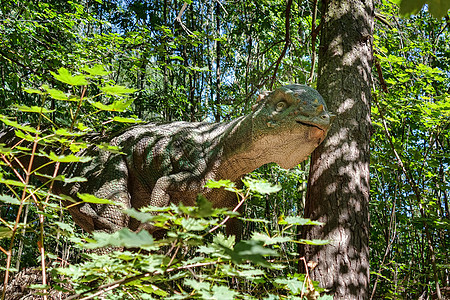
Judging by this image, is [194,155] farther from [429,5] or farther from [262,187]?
[429,5]

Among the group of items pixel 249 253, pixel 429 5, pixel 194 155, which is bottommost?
pixel 249 253

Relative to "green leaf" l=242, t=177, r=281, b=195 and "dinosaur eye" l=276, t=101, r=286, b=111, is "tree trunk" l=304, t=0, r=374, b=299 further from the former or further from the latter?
"green leaf" l=242, t=177, r=281, b=195

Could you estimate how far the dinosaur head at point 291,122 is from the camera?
2.20 m

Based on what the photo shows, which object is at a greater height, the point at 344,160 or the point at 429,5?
the point at 429,5

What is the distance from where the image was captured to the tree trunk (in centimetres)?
215

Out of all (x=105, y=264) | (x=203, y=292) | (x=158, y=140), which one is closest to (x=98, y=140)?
(x=158, y=140)

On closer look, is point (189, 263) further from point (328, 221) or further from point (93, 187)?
point (93, 187)

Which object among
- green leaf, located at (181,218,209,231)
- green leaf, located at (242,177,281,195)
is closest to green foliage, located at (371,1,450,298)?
green leaf, located at (242,177,281,195)

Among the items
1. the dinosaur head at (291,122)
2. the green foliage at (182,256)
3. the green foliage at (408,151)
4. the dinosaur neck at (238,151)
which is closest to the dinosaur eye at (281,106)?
the dinosaur head at (291,122)

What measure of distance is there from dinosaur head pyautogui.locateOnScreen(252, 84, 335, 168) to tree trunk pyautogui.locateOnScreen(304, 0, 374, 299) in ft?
0.67

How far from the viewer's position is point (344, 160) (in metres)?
2.36

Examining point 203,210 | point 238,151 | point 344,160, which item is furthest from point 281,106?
point 203,210

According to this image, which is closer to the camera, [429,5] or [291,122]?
[429,5]

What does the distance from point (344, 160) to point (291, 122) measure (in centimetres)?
41
